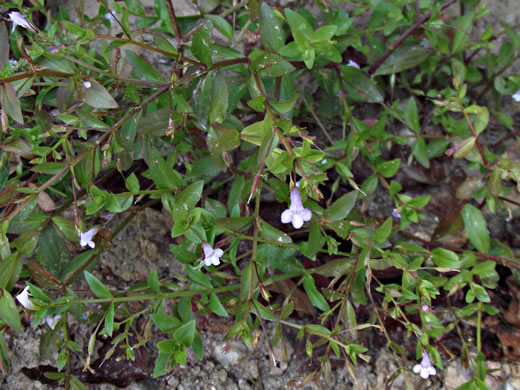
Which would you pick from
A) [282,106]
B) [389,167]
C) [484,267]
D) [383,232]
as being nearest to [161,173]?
[282,106]

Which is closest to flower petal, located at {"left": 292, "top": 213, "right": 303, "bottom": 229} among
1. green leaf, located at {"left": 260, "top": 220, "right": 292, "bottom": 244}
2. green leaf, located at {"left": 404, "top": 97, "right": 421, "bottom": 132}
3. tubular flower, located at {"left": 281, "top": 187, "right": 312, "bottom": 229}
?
tubular flower, located at {"left": 281, "top": 187, "right": 312, "bottom": 229}

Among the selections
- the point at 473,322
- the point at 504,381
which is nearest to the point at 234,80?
the point at 473,322

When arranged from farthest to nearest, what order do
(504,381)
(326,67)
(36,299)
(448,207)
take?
1. (448,207)
2. (326,67)
3. (504,381)
4. (36,299)

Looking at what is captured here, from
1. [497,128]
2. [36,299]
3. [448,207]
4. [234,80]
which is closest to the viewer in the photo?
[36,299]

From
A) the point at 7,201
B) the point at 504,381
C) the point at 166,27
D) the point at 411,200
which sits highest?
the point at 166,27

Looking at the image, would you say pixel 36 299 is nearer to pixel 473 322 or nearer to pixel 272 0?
pixel 272 0

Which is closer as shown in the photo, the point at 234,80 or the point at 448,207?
the point at 234,80

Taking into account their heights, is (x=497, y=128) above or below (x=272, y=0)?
below

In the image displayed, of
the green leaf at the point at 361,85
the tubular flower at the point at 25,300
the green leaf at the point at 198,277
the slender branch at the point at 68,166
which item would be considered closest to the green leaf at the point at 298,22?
the green leaf at the point at 361,85
